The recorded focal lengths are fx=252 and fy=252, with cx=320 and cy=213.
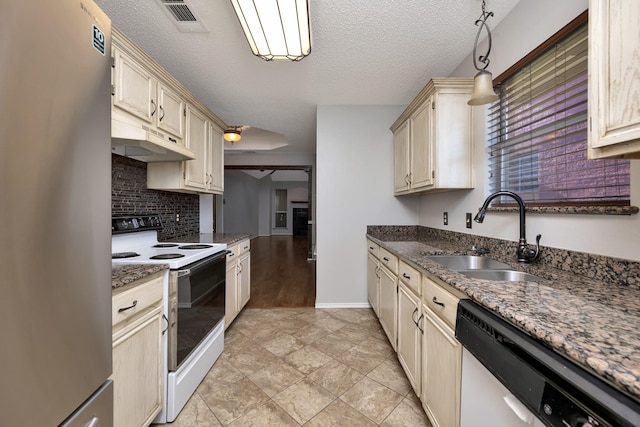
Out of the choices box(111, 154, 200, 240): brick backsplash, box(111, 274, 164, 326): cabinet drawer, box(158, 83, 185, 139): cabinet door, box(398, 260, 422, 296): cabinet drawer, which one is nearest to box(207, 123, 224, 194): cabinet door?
box(111, 154, 200, 240): brick backsplash

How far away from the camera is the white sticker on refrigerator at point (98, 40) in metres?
0.66

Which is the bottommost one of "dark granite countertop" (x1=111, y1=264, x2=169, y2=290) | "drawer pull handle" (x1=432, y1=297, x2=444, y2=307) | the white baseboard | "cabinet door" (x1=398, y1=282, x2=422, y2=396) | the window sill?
the white baseboard

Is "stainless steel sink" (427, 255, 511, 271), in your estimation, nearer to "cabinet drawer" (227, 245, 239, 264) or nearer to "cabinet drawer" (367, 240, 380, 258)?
"cabinet drawer" (367, 240, 380, 258)

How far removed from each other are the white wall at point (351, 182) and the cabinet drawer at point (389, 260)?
0.71 m

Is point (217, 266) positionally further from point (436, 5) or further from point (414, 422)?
point (436, 5)

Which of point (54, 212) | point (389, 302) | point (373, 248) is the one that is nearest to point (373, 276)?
point (373, 248)

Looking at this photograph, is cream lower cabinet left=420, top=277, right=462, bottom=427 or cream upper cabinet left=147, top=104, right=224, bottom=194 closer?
cream lower cabinet left=420, top=277, right=462, bottom=427

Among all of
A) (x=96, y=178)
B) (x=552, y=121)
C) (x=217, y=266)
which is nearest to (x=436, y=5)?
(x=552, y=121)

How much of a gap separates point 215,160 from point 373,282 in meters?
2.26

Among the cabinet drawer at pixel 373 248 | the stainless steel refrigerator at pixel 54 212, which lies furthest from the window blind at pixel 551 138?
the stainless steel refrigerator at pixel 54 212

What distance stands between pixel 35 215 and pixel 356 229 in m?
2.72

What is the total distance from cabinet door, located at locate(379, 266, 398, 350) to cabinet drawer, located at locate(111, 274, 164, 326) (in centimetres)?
154

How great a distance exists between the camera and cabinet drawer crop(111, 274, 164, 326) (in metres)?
1.05

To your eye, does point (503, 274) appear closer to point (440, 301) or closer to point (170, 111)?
point (440, 301)
